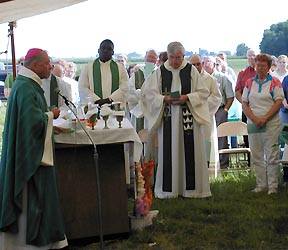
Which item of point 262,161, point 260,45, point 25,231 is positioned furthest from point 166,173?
point 260,45

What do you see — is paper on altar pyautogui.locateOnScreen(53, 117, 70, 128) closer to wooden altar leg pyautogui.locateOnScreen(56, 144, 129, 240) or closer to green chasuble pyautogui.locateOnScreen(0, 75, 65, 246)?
wooden altar leg pyautogui.locateOnScreen(56, 144, 129, 240)

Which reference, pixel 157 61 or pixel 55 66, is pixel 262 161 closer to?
pixel 157 61

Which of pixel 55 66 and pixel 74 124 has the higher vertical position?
pixel 55 66

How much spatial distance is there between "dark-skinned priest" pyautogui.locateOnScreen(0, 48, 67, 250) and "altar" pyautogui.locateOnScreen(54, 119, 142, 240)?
15.2 inches

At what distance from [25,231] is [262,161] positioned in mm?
3324

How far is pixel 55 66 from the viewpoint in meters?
7.49

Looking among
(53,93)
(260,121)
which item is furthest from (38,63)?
(260,121)

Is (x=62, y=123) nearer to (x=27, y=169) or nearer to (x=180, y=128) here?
(x=27, y=169)

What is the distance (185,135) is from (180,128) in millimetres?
103

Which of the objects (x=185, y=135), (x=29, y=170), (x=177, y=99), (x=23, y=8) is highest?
(x=23, y=8)

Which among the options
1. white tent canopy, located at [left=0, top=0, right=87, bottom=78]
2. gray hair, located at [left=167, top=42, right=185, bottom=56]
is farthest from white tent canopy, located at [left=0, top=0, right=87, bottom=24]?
gray hair, located at [left=167, top=42, right=185, bottom=56]

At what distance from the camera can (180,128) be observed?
6.50 metres

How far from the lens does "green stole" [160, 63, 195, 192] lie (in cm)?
647

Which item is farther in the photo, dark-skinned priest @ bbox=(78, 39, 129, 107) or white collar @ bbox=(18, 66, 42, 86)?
dark-skinned priest @ bbox=(78, 39, 129, 107)
